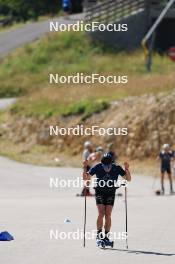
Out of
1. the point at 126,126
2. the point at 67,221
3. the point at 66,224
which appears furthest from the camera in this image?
the point at 126,126

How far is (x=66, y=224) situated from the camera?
1794cm

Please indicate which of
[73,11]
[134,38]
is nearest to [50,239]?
[134,38]

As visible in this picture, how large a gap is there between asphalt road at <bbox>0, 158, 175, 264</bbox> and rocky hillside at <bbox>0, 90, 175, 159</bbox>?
2776 millimetres

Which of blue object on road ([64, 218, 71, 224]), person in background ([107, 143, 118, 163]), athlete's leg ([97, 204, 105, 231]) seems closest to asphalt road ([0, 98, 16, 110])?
person in background ([107, 143, 118, 163])

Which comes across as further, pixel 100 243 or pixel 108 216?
pixel 108 216

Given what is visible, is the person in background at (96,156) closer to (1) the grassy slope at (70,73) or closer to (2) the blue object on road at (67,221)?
(2) the blue object on road at (67,221)

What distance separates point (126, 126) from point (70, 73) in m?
13.1

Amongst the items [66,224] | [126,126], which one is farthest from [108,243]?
[126,126]

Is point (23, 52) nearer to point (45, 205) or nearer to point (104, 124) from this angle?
point (104, 124)

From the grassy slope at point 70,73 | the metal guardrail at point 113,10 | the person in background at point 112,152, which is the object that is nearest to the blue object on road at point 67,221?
the person in background at point 112,152

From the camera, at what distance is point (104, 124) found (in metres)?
33.5

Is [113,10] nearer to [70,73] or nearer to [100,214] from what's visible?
[70,73]

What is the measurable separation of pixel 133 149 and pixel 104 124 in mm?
2102

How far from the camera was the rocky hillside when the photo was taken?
104ft
